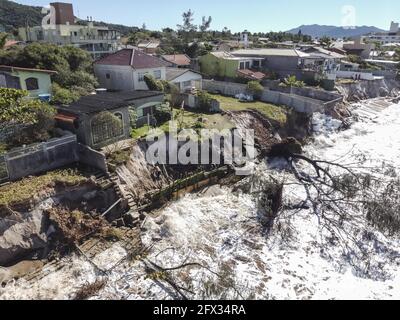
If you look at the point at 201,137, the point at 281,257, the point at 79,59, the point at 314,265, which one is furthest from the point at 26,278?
the point at 79,59

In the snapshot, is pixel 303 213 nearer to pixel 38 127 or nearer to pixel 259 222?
pixel 259 222

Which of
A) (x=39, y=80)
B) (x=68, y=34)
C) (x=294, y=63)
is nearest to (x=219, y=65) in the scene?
(x=294, y=63)

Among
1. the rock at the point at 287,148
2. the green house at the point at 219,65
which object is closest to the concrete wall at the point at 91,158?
the rock at the point at 287,148

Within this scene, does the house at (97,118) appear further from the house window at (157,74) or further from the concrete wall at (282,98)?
the concrete wall at (282,98)

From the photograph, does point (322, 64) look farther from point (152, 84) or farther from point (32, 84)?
point (32, 84)

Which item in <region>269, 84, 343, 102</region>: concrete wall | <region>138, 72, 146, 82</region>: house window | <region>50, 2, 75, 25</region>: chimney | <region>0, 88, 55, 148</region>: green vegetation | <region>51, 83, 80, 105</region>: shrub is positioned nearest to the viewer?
<region>0, 88, 55, 148</region>: green vegetation

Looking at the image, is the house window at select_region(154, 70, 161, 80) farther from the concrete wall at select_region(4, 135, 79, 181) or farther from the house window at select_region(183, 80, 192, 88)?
the concrete wall at select_region(4, 135, 79, 181)

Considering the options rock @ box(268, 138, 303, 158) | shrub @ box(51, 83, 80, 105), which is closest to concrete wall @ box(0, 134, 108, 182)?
shrub @ box(51, 83, 80, 105)
